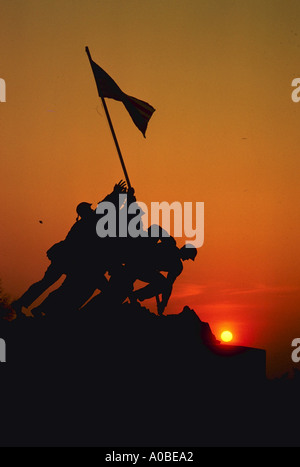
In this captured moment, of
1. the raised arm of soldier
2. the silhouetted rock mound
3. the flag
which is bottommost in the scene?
the silhouetted rock mound

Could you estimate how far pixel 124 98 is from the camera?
17.5 m

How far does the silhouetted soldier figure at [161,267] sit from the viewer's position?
1623 centimetres

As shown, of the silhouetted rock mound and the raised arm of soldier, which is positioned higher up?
the raised arm of soldier

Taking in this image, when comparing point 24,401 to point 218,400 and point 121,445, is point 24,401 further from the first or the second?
point 218,400

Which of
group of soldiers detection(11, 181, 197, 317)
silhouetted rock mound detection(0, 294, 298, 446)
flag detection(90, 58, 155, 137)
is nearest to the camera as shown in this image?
silhouetted rock mound detection(0, 294, 298, 446)

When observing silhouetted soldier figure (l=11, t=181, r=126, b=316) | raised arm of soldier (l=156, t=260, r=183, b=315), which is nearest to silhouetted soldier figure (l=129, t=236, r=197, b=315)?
raised arm of soldier (l=156, t=260, r=183, b=315)

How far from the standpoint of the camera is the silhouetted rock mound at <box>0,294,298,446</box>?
1520 cm

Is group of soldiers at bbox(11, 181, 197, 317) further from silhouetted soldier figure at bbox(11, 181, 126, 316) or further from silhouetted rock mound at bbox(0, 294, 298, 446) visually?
silhouetted rock mound at bbox(0, 294, 298, 446)

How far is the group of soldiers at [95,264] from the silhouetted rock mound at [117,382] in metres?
0.26

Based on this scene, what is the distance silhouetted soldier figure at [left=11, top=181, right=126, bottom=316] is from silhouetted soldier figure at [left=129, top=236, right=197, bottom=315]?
33.9 inches

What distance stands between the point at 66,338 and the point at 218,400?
2.84 m

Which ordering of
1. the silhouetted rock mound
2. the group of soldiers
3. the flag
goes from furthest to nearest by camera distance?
the flag → the group of soldiers → the silhouetted rock mound

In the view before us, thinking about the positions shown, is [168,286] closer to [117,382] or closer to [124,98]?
[117,382]
